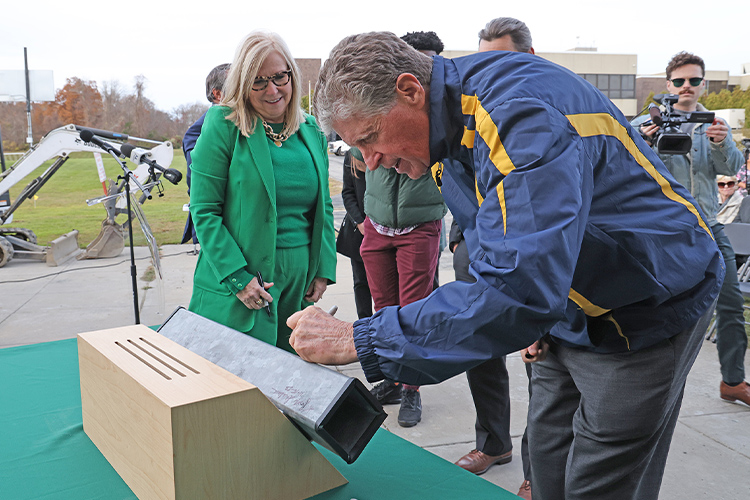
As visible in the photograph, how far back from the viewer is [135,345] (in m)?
1.63

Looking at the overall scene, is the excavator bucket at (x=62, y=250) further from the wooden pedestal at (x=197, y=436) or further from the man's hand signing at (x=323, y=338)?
the man's hand signing at (x=323, y=338)

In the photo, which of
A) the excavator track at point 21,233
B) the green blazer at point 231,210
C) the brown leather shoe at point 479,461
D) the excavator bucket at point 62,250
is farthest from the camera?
the excavator track at point 21,233

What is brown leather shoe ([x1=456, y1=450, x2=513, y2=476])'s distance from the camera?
8.13ft

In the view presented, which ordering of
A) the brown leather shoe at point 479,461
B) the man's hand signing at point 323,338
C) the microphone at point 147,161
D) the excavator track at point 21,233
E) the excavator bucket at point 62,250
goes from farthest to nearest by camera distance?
1. the excavator track at point 21,233
2. the excavator bucket at point 62,250
3. the microphone at point 147,161
4. the brown leather shoe at point 479,461
5. the man's hand signing at point 323,338

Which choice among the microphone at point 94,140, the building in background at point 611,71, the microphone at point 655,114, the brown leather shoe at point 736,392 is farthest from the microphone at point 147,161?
the building in background at point 611,71

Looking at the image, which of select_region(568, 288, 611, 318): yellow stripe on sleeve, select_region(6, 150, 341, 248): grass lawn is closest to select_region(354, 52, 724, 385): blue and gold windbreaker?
select_region(568, 288, 611, 318): yellow stripe on sleeve

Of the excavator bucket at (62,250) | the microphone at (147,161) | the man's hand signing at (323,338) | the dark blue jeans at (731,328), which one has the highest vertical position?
the microphone at (147,161)

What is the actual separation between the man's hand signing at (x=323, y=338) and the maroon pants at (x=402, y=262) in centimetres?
178

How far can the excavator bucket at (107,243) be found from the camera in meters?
8.09

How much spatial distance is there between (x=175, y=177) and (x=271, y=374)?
309 cm

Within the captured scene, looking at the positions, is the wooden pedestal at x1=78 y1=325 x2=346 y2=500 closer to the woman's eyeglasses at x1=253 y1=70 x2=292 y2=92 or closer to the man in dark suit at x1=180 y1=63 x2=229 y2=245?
the woman's eyeglasses at x1=253 y1=70 x2=292 y2=92

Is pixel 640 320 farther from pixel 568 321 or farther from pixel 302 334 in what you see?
pixel 302 334

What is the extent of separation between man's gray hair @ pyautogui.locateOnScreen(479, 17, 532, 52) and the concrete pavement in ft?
6.33

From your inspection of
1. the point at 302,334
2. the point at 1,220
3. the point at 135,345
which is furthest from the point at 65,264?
the point at 302,334
